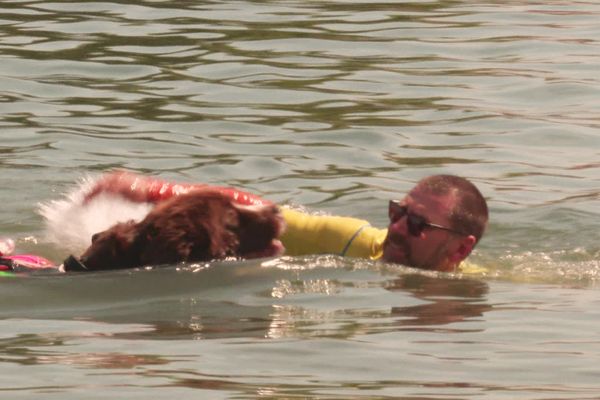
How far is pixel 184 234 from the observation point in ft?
27.9

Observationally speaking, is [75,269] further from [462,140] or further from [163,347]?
[462,140]

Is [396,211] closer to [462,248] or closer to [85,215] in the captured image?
[462,248]

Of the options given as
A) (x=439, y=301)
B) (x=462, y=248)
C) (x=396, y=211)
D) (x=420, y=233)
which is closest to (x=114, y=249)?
(x=439, y=301)

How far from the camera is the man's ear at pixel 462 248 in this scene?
9711 mm

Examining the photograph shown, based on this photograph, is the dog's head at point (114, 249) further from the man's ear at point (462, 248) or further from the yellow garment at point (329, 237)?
the man's ear at point (462, 248)

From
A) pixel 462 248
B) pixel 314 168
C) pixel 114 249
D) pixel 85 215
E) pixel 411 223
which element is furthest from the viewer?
pixel 314 168

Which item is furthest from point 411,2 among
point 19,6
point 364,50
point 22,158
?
point 22,158

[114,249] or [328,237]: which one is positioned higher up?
[114,249]

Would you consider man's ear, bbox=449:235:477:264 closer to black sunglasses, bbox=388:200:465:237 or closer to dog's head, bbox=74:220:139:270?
black sunglasses, bbox=388:200:465:237

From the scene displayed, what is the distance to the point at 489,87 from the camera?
15.1m

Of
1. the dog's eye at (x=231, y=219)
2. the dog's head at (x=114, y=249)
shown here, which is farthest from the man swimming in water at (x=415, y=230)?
the dog's head at (x=114, y=249)

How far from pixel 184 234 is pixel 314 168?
439 cm

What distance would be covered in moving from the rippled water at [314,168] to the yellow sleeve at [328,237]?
0.42 feet

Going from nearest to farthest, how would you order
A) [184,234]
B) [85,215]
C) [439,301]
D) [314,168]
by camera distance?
1. [184,234]
2. [439,301]
3. [85,215]
4. [314,168]
